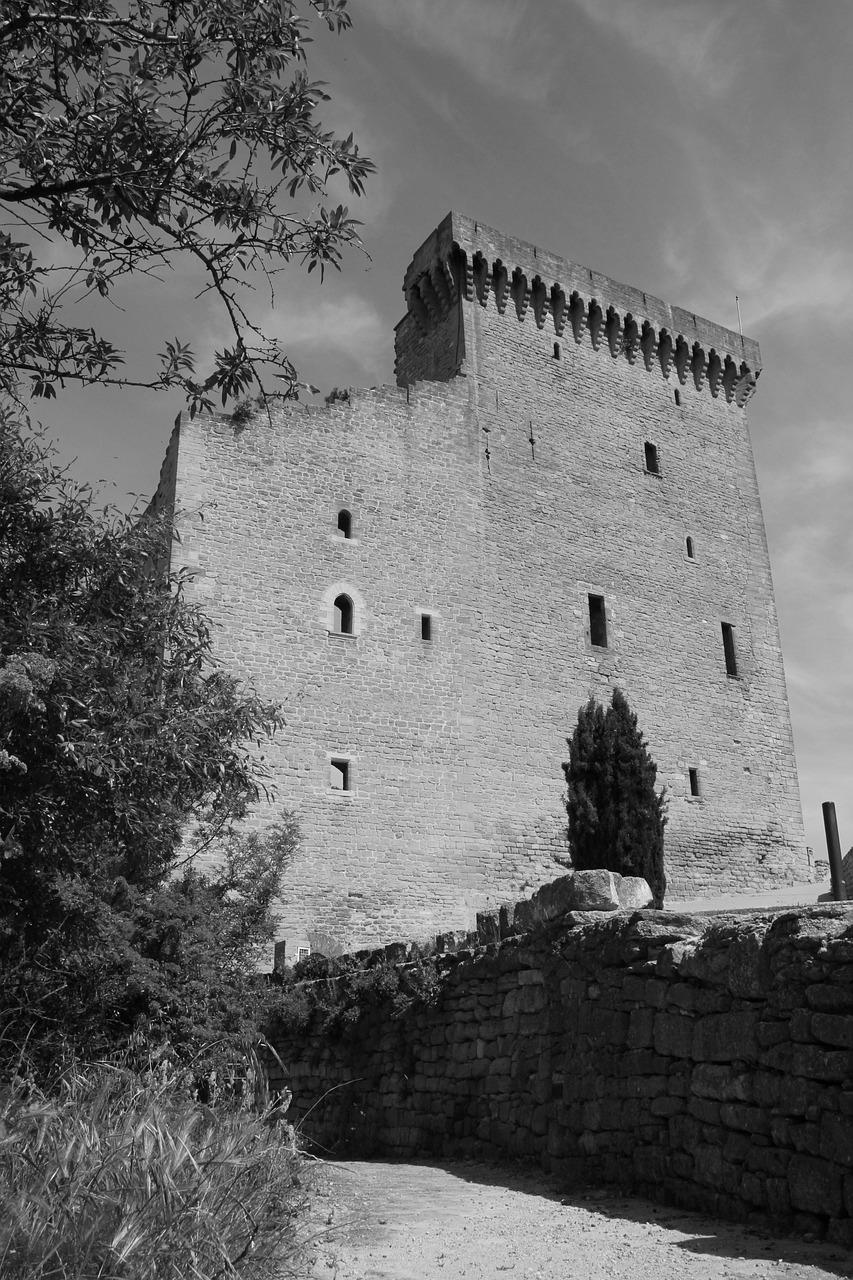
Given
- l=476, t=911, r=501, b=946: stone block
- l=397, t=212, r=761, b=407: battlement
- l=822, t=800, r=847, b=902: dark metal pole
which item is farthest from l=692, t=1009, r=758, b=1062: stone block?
l=397, t=212, r=761, b=407: battlement

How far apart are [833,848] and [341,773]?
7.16 metres

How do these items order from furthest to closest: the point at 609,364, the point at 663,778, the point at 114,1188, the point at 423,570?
the point at 609,364
the point at 663,778
the point at 423,570
the point at 114,1188

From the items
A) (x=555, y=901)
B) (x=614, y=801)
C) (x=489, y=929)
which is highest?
(x=614, y=801)

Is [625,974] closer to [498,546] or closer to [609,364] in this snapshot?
[498,546]

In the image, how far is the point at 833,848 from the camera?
1426cm

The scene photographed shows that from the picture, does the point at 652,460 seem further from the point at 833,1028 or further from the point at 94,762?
the point at 833,1028

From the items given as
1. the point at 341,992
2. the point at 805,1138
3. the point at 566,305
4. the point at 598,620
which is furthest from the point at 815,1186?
the point at 566,305

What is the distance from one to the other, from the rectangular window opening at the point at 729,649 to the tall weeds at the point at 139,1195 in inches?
739

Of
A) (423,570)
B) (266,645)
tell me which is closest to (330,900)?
(266,645)

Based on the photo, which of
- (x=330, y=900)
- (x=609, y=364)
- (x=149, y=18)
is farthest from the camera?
(x=609, y=364)

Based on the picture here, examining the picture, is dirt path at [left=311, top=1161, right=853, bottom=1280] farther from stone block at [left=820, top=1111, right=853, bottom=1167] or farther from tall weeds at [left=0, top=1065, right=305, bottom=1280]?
tall weeds at [left=0, top=1065, right=305, bottom=1280]

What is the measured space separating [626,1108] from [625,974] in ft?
2.35

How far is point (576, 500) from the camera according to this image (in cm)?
2112

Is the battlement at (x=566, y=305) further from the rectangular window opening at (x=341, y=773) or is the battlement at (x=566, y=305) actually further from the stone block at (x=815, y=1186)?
the stone block at (x=815, y=1186)
